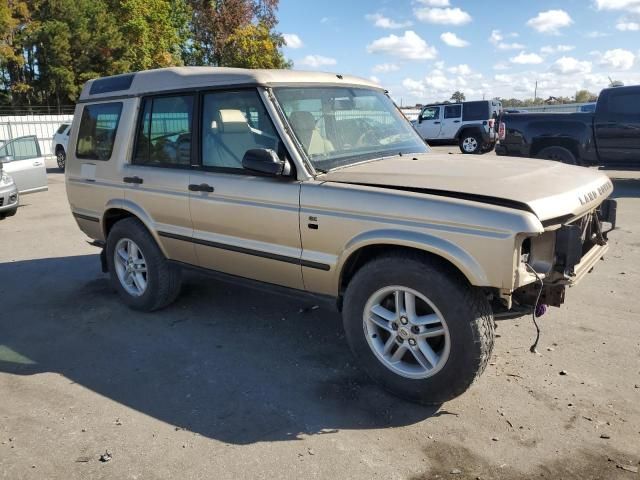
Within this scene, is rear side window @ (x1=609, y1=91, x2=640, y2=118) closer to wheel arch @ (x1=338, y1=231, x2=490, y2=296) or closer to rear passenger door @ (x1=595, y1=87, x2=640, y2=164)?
rear passenger door @ (x1=595, y1=87, x2=640, y2=164)

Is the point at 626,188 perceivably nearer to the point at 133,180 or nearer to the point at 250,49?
the point at 133,180

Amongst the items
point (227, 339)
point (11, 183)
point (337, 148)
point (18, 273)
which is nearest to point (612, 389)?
point (337, 148)

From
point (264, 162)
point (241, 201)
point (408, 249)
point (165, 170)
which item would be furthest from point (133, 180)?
point (408, 249)

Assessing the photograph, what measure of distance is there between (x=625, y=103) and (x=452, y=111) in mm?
12759

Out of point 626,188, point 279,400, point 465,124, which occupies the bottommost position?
point 279,400

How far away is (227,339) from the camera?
4.55 metres

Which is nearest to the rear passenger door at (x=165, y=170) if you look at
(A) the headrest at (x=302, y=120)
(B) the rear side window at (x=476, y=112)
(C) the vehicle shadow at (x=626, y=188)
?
(A) the headrest at (x=302, y=120)

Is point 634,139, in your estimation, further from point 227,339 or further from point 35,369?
point 35,369

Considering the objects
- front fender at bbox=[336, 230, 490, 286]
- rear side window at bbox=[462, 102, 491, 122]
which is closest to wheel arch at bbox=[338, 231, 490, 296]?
front fender at bbox=[336, 230, 490, 286]

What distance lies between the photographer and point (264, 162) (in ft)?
12.0

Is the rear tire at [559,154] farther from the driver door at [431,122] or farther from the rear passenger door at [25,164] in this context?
the driver door at [431,122]

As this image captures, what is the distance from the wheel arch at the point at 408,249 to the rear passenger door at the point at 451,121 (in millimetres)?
20779

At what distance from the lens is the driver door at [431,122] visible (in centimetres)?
2412

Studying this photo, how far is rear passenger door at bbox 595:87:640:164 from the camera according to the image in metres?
11.0
